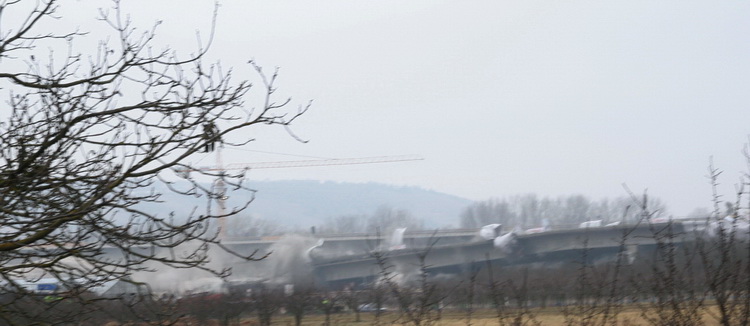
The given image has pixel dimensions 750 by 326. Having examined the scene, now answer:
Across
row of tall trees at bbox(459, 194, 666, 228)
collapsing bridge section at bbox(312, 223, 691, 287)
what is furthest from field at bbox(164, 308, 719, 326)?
row of tall trees at bbox(459, 194, 666, 228)

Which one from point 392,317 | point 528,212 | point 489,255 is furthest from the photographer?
point 528,212

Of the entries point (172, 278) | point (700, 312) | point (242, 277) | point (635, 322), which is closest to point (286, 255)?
point (242, 277)

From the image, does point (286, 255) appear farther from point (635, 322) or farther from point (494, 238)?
point (635, 322)

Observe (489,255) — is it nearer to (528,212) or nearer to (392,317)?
(392,317)

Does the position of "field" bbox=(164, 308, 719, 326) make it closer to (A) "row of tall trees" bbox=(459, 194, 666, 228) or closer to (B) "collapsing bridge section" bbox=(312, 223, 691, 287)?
(B) "collapsing bridge section" bbox=(312, 223, 691, 287)

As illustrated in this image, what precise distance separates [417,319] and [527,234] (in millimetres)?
32842

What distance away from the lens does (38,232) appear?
5.79 metres

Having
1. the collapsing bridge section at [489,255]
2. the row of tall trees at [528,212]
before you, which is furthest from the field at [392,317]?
the row of tall trees at [528,212]

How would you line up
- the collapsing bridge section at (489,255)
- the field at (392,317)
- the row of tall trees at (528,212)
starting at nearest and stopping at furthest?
the field at (392,317), the collapsing bridge section at (489,255), the row of tall trees at (528,212)

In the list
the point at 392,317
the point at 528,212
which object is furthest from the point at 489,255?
the point at 528,212

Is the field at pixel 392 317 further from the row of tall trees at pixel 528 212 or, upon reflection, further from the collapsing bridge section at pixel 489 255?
the row of tall trees at pixel 528 212

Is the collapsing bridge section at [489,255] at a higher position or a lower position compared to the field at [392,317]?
higher

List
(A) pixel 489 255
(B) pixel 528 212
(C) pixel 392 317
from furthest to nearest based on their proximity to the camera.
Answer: (B) pixel 528 212 → (A) pixel 489 255 → (C) pixel 392 317

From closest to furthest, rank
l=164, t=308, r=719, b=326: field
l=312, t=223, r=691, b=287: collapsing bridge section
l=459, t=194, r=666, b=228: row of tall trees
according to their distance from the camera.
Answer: l=164, t=308, r=719, b=326: field → l=312, t=223, r=691, b=287: collapsing bridge section → l=459, t=194, r=666, b=228: row of tall trees
